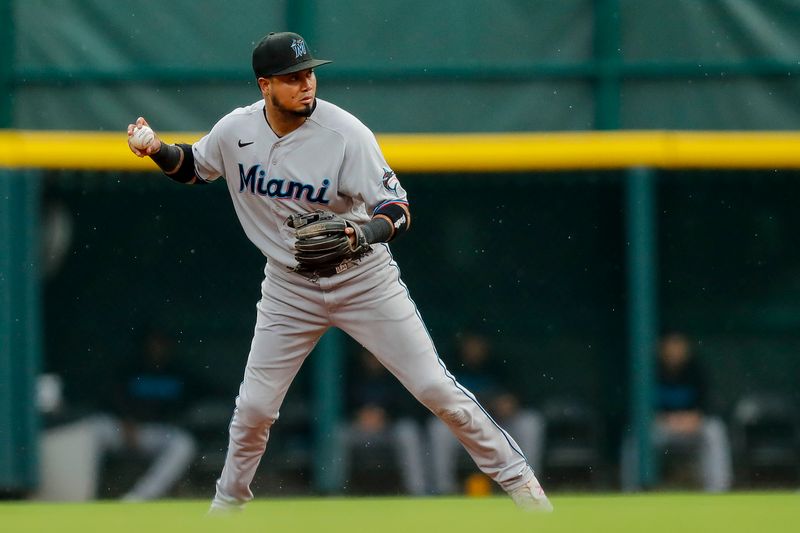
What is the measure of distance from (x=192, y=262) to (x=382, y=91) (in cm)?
139

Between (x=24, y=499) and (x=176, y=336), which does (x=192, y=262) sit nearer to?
(x=176, y=336)

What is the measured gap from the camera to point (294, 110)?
4.88 metres

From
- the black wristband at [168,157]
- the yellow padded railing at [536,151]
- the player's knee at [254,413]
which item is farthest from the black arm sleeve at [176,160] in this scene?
the yellow padded railing at [536,151]

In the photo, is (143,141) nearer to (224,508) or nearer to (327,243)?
(327,243)

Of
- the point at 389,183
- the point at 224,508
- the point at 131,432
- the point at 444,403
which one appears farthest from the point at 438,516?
the point at 131,432

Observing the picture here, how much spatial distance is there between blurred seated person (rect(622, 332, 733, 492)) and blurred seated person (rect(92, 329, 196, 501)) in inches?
90.8

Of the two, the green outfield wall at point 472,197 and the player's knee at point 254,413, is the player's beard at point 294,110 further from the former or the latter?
the green outfield wall at point 472,197

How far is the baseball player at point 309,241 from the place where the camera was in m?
4.84

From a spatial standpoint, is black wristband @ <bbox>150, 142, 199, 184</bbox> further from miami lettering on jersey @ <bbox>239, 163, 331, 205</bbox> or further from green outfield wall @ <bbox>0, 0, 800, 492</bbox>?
green outfield wall @ <bbox>0, 0, 800, 492</bbox>

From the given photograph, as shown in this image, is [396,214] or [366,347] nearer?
[396,214]

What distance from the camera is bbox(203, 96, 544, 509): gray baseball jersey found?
4.90m

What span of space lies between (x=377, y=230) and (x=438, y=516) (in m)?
0.96

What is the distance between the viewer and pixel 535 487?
5098 millimetres

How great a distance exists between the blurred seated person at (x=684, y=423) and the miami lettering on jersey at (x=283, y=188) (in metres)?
3.00
